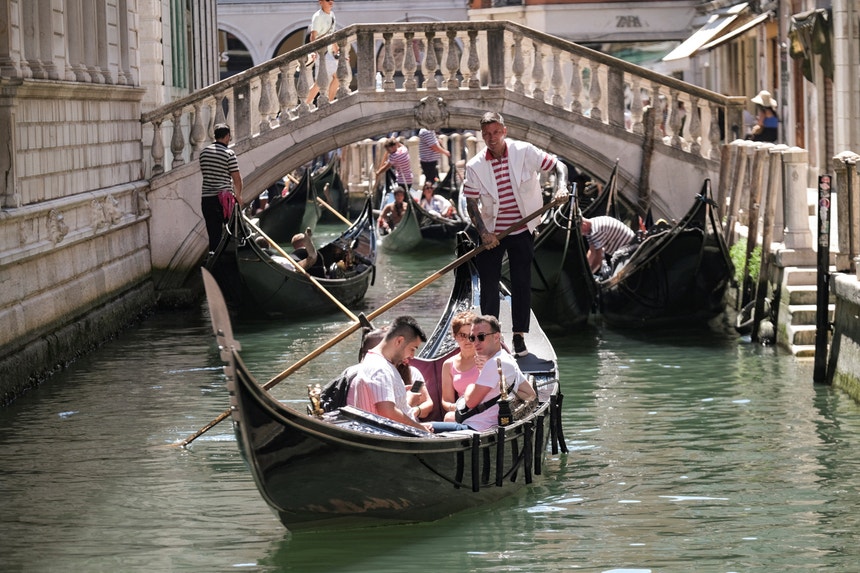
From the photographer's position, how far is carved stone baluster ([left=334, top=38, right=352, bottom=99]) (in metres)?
9.88

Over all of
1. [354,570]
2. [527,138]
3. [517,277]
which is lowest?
[354,570]

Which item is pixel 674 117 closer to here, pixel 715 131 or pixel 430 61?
pixel 715 131

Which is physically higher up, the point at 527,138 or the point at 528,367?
the point at 527,138

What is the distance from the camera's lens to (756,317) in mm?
8000

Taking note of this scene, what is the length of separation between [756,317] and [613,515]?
334 centimetres

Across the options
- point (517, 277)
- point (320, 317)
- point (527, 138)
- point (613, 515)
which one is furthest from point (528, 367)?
point (527, 138)

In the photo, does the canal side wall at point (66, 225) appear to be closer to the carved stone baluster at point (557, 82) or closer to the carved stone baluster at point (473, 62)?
the carved stone baluster at point (473, 62)

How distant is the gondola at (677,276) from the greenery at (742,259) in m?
0.13

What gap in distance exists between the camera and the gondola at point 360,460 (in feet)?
13.4

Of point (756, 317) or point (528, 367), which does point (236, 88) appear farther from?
point (528, 367)

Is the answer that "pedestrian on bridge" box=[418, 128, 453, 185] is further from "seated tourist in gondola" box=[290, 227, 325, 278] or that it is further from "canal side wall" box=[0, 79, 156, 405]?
"seated tourist in gondola" box=[290, 227, 325, 278]

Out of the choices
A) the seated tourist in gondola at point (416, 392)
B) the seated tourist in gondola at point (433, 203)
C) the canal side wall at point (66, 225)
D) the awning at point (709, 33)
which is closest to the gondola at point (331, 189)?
the seated tourist in gondola at point (433, 203)

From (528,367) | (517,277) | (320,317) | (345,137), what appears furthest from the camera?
(345,137)

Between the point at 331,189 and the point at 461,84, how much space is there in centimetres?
579
